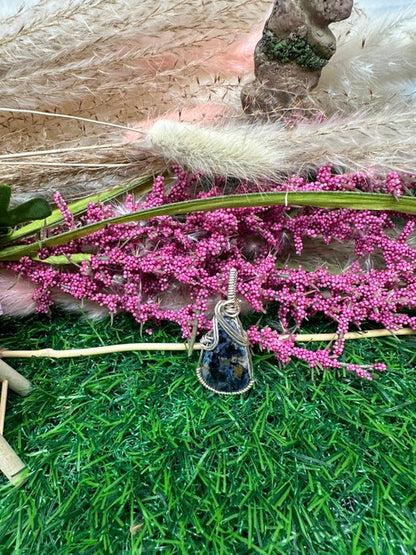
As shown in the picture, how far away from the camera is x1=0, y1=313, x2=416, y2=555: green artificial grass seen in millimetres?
395

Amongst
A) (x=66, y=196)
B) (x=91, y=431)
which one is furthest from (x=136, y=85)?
(x=91, y=431)

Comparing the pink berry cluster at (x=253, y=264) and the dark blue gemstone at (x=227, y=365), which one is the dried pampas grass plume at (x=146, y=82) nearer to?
the pink berry cluster at (x=253, y=264)

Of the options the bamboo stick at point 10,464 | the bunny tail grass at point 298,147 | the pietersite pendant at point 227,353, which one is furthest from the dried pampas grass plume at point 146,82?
the bamboo stick at point 10,464

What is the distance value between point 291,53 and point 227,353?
1.06 feet

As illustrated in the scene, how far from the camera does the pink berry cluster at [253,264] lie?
0.50 metres

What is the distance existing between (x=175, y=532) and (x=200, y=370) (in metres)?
0.16

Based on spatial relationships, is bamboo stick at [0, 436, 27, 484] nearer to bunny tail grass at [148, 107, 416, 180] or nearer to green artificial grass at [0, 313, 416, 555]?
green artificial grass at [0, 313, 416, 555]

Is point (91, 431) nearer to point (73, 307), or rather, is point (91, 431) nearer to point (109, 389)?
point (109, 389)

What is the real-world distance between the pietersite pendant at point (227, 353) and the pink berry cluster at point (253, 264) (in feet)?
0.09

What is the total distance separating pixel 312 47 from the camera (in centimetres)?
48

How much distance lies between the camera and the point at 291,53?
48 cm

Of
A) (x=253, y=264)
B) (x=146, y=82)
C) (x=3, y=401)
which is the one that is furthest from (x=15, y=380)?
(x=146, y=82)

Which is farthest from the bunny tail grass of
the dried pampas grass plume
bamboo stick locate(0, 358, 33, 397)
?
bamboo stick locate(0, 358, 33, 397)

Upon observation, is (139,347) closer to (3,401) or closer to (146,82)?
(3,401)
